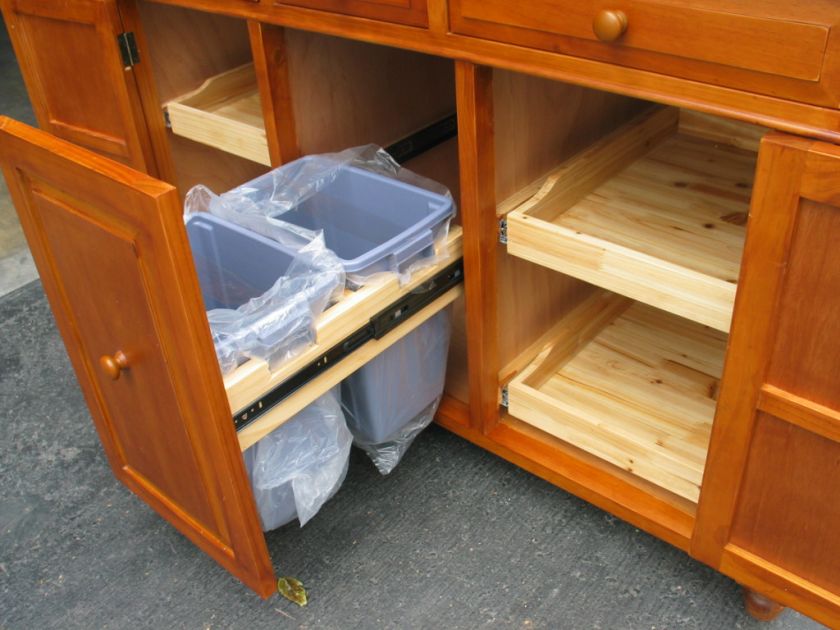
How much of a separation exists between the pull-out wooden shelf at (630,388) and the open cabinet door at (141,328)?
1.47ft

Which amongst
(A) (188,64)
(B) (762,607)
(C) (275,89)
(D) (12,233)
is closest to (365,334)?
(C) (275,89)

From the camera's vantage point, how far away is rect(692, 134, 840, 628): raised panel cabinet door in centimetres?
74

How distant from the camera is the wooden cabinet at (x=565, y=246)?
77 cm

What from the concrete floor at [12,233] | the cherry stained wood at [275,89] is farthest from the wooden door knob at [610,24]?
the concrete floor at [12,233]

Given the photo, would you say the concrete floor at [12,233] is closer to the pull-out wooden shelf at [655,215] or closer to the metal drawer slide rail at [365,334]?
the metal drawer slide rail at [365,334]

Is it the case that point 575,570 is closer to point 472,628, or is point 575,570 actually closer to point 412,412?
point 472,628

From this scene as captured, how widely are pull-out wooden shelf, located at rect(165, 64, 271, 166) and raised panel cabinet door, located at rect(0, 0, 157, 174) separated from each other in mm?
78

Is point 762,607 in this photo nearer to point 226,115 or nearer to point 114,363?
point 114,363

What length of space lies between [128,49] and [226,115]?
20cm

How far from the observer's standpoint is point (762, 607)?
3.40 ft

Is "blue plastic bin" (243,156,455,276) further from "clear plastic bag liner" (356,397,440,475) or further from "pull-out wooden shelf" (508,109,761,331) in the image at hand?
"clear plastic bag liner" (356,397,440,475)

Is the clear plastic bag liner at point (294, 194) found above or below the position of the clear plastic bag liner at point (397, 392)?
above

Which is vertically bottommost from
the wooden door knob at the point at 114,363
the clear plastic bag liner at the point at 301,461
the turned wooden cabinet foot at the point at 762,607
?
the turned wooden cabinet foot at the point at 762,607

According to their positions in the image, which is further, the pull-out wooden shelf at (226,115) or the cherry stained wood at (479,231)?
the pull-out wooden shelf at (226,115)
